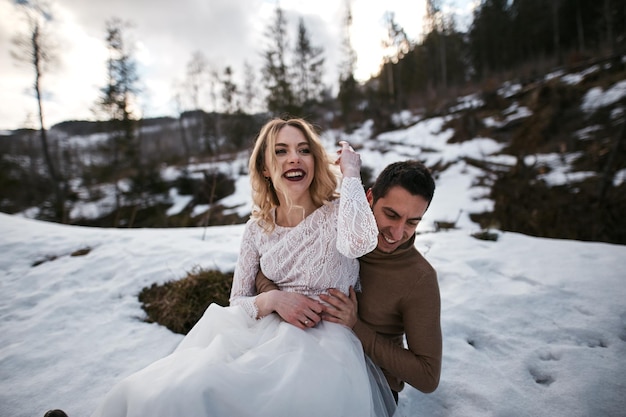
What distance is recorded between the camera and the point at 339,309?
53.9 inches

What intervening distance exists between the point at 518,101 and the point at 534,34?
18.7 meters

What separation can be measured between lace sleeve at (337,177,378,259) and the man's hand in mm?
246

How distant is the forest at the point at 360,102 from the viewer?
31.0ft

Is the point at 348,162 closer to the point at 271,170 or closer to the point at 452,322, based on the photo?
the point at 271,170

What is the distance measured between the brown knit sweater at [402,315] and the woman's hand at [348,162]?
18.4 inches

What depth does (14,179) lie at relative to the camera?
14336 mm

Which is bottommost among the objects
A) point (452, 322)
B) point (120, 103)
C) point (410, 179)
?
point (452, 322)

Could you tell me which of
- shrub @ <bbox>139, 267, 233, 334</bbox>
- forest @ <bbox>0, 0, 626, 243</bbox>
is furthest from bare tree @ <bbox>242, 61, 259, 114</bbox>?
shrub @ <bbox>139, 267, 233, 334</bbox>

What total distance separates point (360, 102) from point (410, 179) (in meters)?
26.1

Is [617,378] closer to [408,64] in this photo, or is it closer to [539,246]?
[539,246]

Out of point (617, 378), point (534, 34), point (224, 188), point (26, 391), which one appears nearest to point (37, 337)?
point (26, 391)

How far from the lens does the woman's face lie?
163 centimetres

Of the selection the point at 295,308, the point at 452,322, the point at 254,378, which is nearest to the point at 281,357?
the point at 254,378

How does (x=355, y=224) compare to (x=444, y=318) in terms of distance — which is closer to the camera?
(x=355, y=224)
